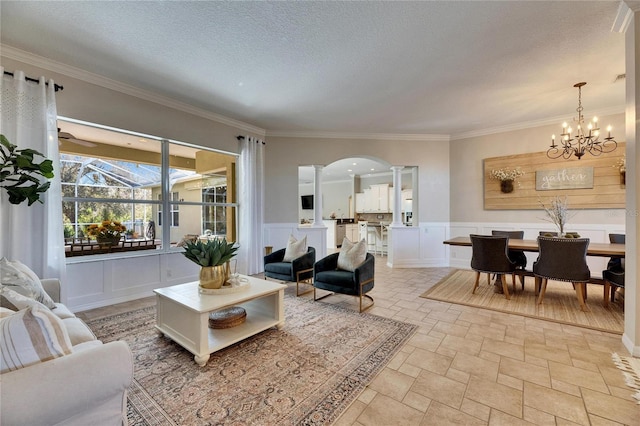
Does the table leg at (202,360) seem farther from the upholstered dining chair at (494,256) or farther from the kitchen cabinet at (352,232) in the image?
the kitchen cabinet at (352,232)

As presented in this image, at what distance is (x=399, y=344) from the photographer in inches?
94.8

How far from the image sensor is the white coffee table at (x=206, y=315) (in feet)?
6.83

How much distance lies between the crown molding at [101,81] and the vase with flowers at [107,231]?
176 cm

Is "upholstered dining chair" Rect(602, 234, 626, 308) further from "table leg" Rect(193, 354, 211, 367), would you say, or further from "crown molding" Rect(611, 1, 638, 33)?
"table leg" Rect(193, 354, 211, 367)

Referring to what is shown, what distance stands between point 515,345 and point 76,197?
5.04 m

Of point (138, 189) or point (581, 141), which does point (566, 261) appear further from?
point (138, 189)

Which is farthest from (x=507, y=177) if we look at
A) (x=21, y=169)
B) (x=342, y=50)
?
(x=21, y=169)

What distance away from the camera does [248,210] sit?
499 cm

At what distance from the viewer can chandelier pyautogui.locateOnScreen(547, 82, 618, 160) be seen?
11.7 feet

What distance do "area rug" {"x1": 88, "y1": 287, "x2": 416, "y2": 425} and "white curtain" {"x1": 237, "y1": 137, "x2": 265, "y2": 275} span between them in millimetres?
2134

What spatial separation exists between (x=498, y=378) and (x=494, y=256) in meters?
2.13

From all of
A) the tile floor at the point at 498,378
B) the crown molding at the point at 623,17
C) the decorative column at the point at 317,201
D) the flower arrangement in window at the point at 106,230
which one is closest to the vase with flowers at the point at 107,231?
the flower arrangement in window at the point at 106,230

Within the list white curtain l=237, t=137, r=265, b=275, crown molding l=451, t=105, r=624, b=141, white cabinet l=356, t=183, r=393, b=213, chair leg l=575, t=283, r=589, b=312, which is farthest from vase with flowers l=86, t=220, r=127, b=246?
white cabinet l=356, t=183, r=393, b=213

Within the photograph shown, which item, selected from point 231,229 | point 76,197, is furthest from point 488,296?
point 76,197
